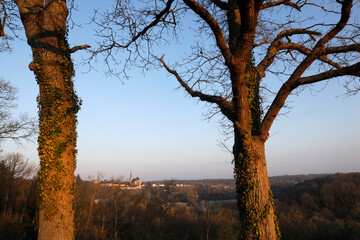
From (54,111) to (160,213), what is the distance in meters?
34.5

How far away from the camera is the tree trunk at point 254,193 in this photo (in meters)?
4.54

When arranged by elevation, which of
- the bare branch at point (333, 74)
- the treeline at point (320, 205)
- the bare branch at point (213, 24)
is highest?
the bare branch at point (213, 24)

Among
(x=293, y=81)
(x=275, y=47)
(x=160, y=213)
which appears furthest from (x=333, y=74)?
(x=160, y=213)

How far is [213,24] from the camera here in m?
4.43

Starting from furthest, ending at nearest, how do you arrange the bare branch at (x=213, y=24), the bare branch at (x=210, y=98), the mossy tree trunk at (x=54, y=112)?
the bare branch at (x=210, y=98), the mossy tree trunk at (x=54, y=112), the bare branch at (x=213, y=24)

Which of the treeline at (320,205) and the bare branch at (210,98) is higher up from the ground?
the bare branch at (210,98)

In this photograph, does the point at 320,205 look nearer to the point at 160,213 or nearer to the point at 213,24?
the point at 160,213

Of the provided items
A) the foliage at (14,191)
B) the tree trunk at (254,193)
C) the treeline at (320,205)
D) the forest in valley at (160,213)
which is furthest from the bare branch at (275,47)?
the treeline at (320,205)

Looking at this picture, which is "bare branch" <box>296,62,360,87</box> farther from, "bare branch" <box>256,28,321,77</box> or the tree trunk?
the tree trunk

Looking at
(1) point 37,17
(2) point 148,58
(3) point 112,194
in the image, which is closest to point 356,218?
(3) point 112,194

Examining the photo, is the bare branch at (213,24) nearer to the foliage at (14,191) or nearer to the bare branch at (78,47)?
the bare branch at (78,47)

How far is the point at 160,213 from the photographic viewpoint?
36.6 meters

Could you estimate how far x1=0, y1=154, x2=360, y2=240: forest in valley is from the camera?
17.4m

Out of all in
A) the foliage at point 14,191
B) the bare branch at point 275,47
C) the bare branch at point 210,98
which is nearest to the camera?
the bare branch at point 210,98
